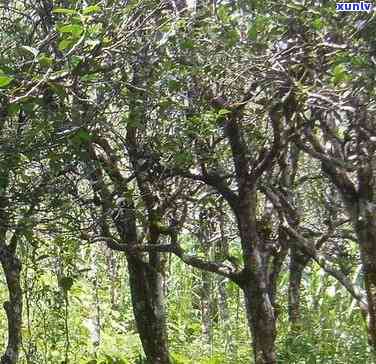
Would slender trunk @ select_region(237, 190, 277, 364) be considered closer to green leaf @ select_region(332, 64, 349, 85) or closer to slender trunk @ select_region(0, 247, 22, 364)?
green leaf @ select_region(332, 64, 349, 85)

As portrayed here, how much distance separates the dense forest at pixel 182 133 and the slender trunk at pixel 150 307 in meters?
0.02

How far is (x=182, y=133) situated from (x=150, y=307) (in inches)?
77.4

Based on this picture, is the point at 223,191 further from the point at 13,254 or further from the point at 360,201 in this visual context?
the point at 13,254

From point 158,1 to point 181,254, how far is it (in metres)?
2.09

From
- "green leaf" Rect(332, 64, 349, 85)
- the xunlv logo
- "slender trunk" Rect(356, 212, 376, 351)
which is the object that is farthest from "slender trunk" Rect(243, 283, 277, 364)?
the xunlv logo

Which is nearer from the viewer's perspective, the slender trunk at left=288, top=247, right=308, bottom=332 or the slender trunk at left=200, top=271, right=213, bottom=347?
the slender trunk at left=288, top=247, right=308, bottom=332

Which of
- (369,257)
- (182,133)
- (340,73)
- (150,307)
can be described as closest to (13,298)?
(150,307)

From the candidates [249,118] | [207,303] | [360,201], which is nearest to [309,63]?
[249,118]

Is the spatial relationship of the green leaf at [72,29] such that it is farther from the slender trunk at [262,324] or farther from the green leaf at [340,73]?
the slender trunk at [262,324]

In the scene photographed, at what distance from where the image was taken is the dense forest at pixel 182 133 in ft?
10.7

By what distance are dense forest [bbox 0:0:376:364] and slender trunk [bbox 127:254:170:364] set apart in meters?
0.02

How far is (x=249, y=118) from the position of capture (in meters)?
5.16

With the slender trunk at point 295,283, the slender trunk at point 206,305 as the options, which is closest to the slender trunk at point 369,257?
the slender trunk at point 295,283

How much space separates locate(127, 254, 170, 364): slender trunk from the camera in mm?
5637
